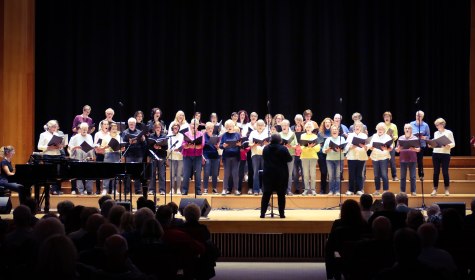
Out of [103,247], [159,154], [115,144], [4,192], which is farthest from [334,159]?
[103,247]

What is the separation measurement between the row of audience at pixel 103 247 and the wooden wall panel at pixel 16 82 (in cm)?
899

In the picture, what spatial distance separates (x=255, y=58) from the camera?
17.4 metres

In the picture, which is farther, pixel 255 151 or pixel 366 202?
pixel 255 151

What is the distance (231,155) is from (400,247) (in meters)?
8.90

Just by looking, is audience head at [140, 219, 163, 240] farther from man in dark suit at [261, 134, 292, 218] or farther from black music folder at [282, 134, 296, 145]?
black music folder at [282, 134, 296, 145]

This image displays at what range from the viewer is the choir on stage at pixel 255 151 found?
41.8 feet

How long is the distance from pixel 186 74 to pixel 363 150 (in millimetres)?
6154

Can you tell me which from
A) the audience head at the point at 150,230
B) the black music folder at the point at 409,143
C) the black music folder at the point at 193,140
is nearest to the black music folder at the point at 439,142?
the black music folder at the point at 409,143

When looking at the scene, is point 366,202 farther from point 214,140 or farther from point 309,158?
point 214,140

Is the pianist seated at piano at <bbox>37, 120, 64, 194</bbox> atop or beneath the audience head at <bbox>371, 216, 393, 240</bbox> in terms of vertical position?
atop

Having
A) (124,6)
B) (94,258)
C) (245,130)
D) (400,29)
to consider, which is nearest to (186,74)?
(124,6)

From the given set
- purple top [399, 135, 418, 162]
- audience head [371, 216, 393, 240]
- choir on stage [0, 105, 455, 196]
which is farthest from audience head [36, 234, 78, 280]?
purple top [399, 135, 418, 162]

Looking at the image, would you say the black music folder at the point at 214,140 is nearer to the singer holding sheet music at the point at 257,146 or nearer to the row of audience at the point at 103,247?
the singer holding sheet music at the point at 257,146

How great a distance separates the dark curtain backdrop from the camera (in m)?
17.1
